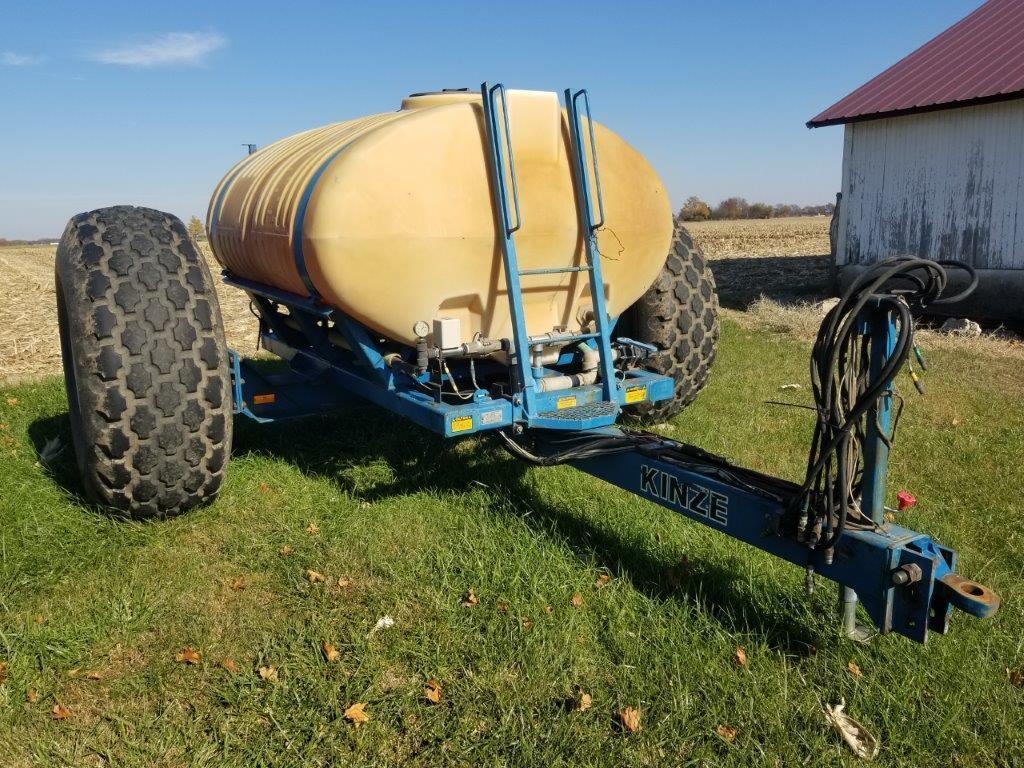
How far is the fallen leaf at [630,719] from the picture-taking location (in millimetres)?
2656

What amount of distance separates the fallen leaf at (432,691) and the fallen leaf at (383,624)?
394 mm

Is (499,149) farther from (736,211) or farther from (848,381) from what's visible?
(736,211)

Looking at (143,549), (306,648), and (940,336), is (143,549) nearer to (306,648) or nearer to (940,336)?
(306,648)

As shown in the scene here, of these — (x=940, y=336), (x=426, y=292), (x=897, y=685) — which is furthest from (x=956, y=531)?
(x=940, y=336)

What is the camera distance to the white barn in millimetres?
11273

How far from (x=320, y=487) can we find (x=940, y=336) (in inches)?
343

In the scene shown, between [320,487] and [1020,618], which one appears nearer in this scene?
[1020,618]

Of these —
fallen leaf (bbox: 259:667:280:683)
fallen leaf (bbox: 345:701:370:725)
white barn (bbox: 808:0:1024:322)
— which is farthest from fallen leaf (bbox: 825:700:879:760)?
white barn (bbox: 808:0:1024:322)

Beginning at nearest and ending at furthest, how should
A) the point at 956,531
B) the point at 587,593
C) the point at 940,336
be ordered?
the point at 587,593 → the point at 956,531 → the point at 940,336

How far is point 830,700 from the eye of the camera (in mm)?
2762

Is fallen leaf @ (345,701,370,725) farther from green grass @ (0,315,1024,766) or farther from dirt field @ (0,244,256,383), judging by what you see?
dirt field @ (0,244,256,383)

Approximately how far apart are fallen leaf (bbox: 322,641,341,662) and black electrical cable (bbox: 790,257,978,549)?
1.78 metres

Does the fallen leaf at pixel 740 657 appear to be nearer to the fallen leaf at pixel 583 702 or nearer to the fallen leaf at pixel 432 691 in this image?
the fallen leaf at pixel 583 702

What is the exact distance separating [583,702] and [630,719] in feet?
0.57
